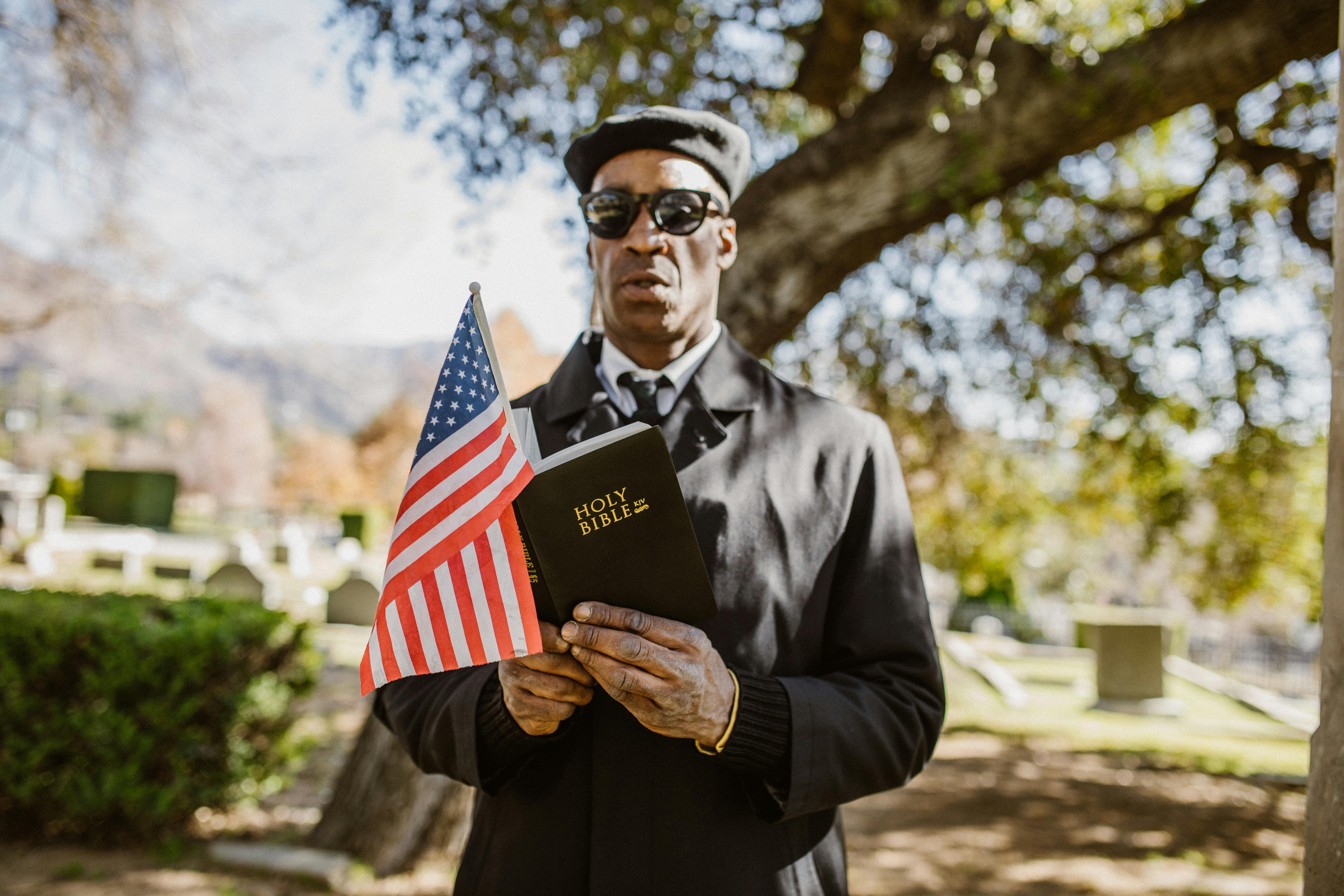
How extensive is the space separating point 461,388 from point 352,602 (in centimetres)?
1368

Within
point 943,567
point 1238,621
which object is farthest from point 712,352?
point 1238,621

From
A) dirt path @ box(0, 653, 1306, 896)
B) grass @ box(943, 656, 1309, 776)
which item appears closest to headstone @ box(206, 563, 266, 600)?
dirt path @ box(0, 653, 1306, 896)

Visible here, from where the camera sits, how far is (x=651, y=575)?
4.55 ft

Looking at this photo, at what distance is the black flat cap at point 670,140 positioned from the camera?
1.97 m

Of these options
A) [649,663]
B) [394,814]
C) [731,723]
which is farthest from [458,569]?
[394,814]

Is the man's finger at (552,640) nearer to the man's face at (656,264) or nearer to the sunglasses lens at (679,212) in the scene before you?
the man's face at (656,264)

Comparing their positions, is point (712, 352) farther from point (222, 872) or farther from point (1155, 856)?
point (1155, 856)

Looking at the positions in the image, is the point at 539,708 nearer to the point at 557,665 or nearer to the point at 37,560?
the point at 557,665

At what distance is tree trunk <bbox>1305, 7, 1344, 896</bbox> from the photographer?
1.66m

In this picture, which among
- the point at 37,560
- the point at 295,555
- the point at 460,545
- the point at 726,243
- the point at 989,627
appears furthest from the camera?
the point at 989,627

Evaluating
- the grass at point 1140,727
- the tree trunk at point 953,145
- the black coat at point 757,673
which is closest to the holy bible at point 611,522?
the black coat at point 757,673

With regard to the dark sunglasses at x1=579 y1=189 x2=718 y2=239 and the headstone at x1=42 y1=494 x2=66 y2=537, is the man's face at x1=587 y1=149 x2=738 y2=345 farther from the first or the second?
the headstone at x1=42 y1=494 x2=66 y2=537

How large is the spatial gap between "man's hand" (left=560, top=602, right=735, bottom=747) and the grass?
368 inches

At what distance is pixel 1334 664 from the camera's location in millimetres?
1734
